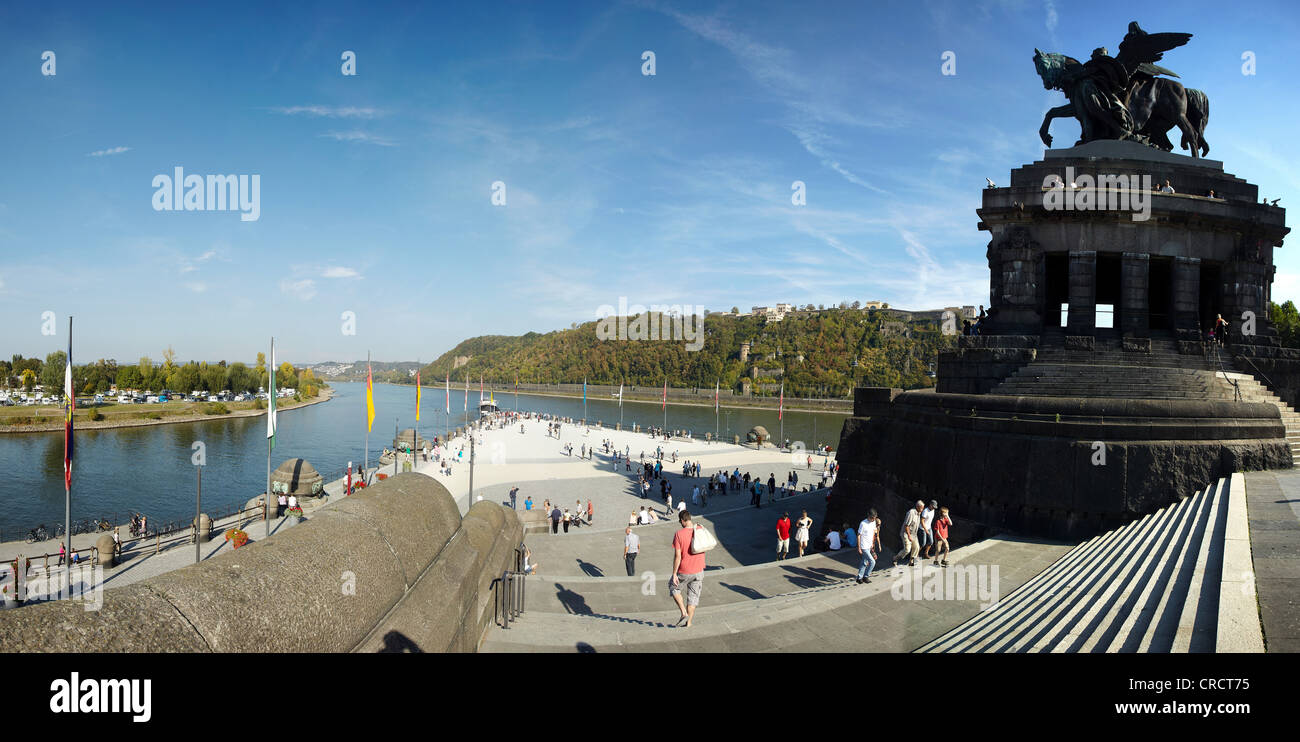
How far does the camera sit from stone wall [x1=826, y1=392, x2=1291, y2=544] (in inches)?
412

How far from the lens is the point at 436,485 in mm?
6062

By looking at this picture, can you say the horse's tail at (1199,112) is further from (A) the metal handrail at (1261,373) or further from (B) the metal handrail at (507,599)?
(B) the metal handrail at (507,599)

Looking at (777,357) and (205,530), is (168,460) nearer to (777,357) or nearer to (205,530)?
(205,530)

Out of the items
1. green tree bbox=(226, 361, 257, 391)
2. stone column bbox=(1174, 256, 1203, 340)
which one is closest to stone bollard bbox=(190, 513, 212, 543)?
stone column bbox=(1174, 256, 1203, 340)

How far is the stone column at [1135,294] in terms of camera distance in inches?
634

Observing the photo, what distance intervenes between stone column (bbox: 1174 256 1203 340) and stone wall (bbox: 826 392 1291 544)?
20.2 feet

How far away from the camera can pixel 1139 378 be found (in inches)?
520

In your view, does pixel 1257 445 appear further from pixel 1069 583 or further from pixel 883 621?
pixel 883 621

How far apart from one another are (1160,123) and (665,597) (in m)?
21.7

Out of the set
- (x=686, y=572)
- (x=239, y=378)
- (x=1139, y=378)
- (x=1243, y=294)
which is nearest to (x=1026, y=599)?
(x=686, y=572)

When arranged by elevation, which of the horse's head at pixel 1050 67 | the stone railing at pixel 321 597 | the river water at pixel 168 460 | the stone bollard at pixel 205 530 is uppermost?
the horse's head at pixel 1050 67

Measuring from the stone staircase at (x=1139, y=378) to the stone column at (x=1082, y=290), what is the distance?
1033mm

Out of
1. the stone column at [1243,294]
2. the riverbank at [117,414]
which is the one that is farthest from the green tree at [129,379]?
the stone column at [1243,294]
